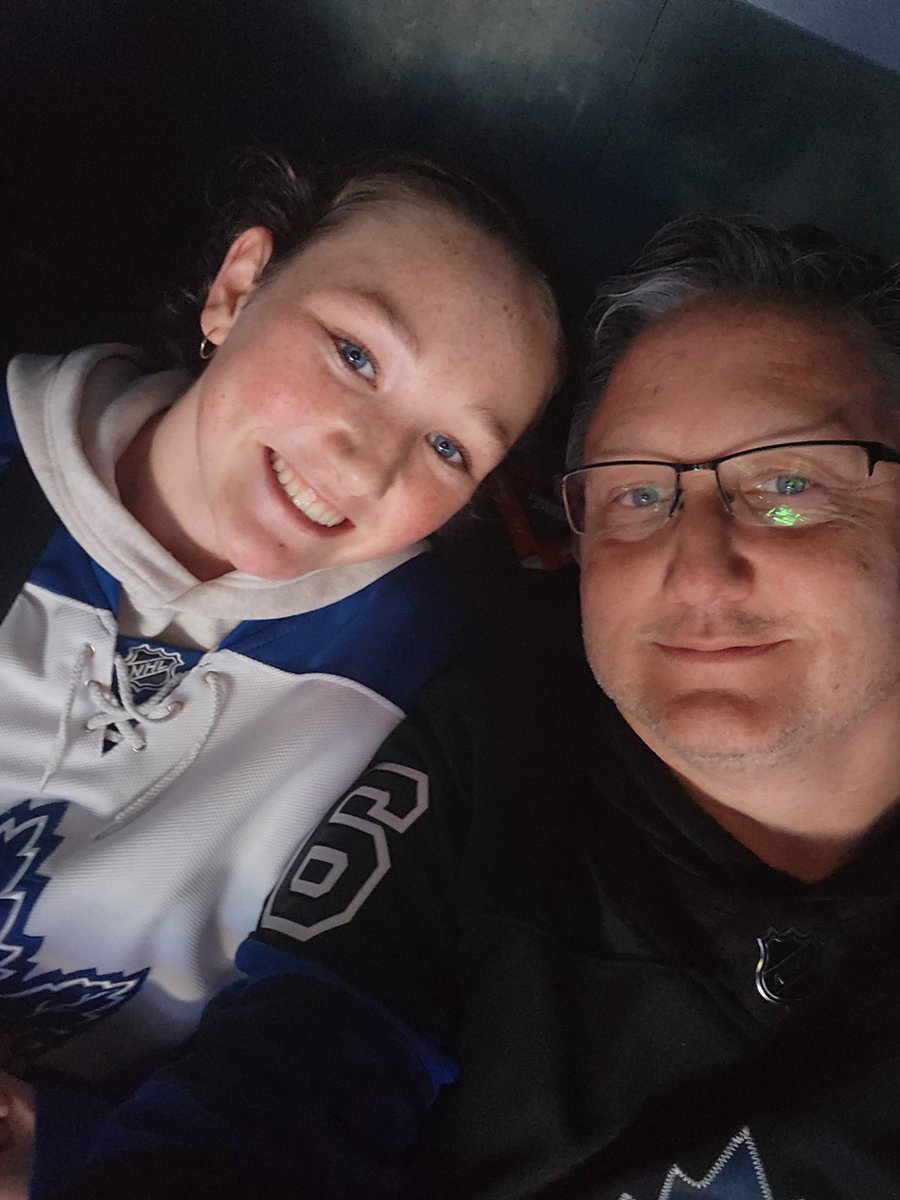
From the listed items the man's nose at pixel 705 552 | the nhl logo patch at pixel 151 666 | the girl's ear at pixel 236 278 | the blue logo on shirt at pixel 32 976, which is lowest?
the blue logo on shirt at pixel 32 976

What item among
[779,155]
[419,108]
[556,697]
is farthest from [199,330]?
[779,155]

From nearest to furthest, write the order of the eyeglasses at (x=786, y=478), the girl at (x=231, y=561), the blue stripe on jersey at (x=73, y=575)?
the eyeglasses at (x=786, y=478) → the girl at (x=231, y=561) → the blue stripe on jersey at (x=73, y=575)

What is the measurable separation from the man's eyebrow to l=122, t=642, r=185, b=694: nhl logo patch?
55cm

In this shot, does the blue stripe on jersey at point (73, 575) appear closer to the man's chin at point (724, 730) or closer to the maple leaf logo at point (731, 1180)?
the man's chin at point (724, 730)

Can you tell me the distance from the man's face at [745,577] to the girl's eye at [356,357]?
1.06ft

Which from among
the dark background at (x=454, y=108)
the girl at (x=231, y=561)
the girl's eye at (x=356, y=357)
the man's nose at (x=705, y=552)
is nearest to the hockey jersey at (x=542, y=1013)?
the girl at (x=231, y=561)

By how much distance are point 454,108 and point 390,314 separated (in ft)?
1.51

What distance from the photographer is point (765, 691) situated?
953 millimetres

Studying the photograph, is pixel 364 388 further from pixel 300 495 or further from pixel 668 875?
pixel 668 875

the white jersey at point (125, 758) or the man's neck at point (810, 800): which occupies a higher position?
the man's neck at point (810, 800)

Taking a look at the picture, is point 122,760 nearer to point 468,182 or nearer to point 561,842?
point 561,842

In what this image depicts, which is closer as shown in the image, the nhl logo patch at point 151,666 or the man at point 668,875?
the man at point 668,875

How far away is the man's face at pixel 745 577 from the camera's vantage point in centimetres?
95

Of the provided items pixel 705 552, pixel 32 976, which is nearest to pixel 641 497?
pixel 705 552
